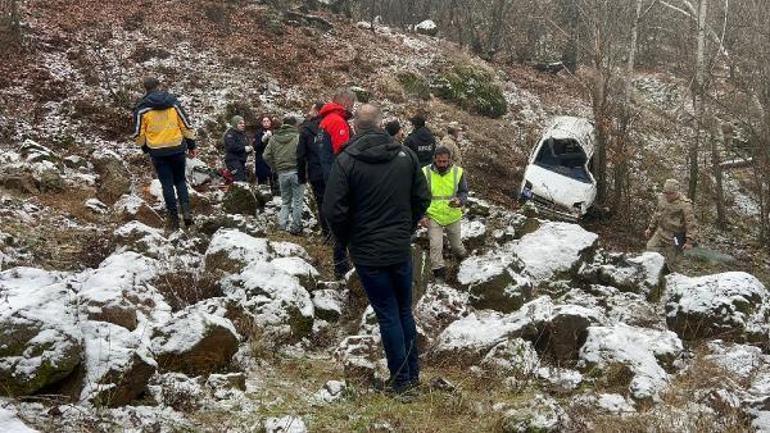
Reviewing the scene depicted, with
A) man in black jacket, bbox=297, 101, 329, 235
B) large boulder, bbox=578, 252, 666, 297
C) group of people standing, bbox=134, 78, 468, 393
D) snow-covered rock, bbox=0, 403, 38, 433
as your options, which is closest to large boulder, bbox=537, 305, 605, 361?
group of people standing, bbox=134, 78, 468, 393

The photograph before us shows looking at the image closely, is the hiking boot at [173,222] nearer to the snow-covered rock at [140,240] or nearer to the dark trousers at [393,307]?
the snow-covered rock at [140,240]

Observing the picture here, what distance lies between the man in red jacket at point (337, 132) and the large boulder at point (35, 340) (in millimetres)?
3259

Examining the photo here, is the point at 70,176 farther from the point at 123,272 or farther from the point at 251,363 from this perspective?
the point at 251,363

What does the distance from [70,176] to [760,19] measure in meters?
16.7

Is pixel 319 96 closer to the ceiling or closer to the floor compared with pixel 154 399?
closer to the ceiling

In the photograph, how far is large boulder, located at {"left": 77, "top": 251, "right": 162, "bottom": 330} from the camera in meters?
4.60

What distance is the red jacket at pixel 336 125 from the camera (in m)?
6.82

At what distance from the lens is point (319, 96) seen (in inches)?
679

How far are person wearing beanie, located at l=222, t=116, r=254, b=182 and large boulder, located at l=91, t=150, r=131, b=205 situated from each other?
1775 mm

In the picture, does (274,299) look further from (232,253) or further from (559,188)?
(559,188)

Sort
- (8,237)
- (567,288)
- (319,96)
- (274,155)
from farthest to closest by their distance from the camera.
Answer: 1. (319,96)
2. (274,155)
3. (567,288)
4. (8,237)

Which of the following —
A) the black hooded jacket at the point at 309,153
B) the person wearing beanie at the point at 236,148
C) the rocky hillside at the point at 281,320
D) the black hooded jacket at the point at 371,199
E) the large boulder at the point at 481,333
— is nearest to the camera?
the rocky hillside at the point at 281,320

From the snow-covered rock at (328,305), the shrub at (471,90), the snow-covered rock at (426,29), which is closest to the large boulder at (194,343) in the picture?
the snow-covered rock at (328,305)

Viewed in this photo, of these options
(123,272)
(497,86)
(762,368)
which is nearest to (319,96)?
(497,86)
